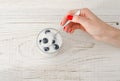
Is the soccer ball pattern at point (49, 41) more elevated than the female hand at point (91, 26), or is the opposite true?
the female hand at point (91, 26)

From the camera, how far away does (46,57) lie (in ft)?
3.14

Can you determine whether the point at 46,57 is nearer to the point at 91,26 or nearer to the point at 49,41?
the point at 49,41

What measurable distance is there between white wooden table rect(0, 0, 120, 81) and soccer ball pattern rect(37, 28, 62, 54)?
0.02 m

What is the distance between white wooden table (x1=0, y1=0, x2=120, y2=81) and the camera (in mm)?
948

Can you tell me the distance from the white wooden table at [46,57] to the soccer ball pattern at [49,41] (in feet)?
0.08

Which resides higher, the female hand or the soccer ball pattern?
the female hand

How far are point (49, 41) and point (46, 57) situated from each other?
0.06 metres

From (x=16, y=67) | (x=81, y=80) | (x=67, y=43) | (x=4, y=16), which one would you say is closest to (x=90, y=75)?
(x=81, y=80)

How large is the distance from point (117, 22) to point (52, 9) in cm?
24

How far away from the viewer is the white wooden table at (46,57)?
0.95 m

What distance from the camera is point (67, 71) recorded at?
0.95 meters

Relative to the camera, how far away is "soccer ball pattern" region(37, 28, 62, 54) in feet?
3.08

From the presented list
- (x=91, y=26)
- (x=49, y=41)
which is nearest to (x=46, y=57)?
(x=49, y=41)

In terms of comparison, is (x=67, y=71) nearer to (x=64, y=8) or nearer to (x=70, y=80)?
(x=70, y=80)
